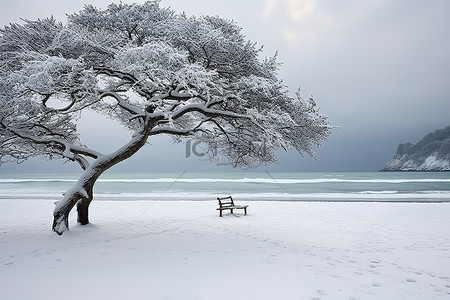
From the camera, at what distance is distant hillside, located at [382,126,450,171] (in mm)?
147125

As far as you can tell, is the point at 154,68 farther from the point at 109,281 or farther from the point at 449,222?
the point at 449,222

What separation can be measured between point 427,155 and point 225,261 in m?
187

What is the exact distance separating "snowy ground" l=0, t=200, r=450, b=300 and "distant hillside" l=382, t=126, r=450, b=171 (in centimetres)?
16842

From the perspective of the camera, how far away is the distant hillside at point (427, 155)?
147125mm

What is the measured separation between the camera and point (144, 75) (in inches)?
239

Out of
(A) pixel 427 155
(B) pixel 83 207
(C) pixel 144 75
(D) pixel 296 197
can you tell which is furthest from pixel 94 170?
(A) pixel 427 155

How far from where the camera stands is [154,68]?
5598 mm

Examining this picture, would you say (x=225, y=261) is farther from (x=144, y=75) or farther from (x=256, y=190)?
(x=256, y=190)

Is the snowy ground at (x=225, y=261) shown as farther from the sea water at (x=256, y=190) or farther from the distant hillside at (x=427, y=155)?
the distant hillside at (x=427, y=155)

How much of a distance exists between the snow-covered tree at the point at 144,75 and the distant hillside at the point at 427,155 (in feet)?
558

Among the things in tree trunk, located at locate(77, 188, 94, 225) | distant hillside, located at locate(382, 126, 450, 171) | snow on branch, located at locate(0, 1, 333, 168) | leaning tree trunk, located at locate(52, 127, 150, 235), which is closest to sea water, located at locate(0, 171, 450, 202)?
tree trunk, located at locate(77, 188, 94, 225)

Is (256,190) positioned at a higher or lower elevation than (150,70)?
lower

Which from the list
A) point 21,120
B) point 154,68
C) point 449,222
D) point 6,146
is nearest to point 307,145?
point 154,68

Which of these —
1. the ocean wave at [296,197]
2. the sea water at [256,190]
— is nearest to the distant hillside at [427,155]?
the sea water at [256,190]
